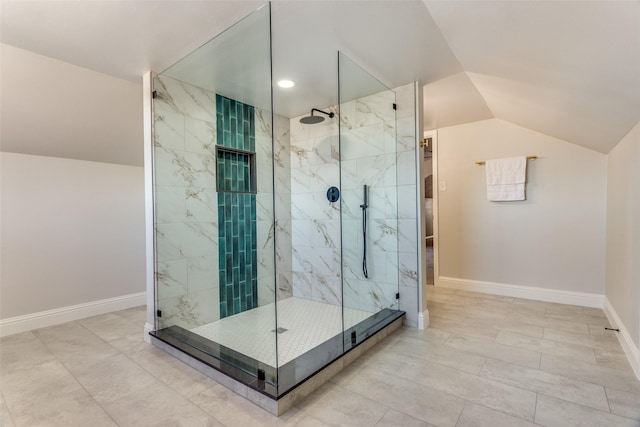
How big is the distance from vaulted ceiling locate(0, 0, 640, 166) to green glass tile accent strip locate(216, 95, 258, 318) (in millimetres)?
826

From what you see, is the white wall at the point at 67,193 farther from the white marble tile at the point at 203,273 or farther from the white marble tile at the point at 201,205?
the white marble tile at the point at 203,273

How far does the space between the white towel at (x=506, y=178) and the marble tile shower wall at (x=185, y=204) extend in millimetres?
3289

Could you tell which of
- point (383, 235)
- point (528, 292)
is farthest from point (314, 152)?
point (528, 292)

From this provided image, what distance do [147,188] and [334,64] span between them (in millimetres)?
1893

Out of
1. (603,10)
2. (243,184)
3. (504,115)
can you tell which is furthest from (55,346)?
(504,115)

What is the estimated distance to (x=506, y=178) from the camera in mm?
3727

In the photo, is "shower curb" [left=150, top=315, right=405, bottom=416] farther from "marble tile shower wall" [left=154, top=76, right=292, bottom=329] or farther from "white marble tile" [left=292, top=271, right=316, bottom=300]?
"white marble tile" [left=292, top=271, right=316, bottom=300]

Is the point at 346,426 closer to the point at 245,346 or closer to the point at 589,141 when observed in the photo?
the point at 245,346

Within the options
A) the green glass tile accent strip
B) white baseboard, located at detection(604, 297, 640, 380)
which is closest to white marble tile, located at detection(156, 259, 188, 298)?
the green glass tile accent strip

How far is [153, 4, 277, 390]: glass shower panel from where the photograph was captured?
2373mm

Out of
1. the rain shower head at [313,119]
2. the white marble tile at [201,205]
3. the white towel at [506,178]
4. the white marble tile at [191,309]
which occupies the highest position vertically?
the rain shower head at [313,119]

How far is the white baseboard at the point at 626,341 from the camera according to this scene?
2008 mm

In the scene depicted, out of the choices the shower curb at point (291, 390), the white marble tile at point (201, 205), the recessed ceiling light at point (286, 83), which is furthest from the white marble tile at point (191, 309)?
the recessed ceiling light at point (286, 83)

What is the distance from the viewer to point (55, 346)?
8.51ft
